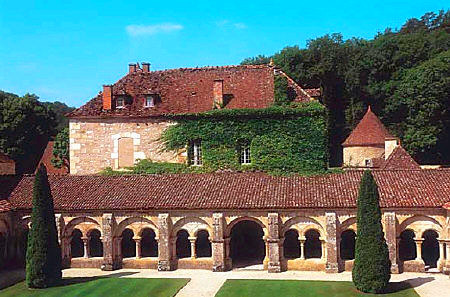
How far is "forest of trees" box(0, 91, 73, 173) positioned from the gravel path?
30479 millimetres

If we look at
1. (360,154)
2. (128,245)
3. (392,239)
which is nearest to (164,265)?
(128,245)

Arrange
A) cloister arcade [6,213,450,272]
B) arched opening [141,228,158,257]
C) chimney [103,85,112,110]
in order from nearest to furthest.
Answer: cloister arcade [6,213,450,272] < arched opening [141,228,158,257] < chimney [103,85,112,110]

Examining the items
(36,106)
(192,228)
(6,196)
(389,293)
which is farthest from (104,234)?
(36,106)

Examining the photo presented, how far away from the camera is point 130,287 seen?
25062mm

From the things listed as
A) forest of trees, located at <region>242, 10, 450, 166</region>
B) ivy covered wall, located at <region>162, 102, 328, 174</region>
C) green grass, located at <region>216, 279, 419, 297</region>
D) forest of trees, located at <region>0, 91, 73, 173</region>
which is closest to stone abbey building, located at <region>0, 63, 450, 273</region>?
ivy covered wall, located at <region>162, 102, 328, 174</region>

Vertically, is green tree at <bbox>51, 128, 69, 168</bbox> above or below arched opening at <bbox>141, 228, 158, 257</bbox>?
above

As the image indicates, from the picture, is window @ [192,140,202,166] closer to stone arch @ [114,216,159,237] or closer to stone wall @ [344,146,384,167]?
stone arch @ [114,216,159,237]

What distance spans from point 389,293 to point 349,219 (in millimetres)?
5336

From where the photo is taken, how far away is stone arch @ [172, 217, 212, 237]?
2923cm

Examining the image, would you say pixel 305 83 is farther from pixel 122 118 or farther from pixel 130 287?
pixel 130 287

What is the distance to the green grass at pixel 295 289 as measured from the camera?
23.3m

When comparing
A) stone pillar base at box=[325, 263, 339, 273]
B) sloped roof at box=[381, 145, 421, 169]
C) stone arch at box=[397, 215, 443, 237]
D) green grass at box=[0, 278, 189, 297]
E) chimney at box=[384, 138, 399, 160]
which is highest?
chimney at box=[384, 138, 399, 160]

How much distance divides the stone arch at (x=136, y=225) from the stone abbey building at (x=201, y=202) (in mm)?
58

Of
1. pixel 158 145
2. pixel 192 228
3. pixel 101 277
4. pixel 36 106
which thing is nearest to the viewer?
pixel 101 277
